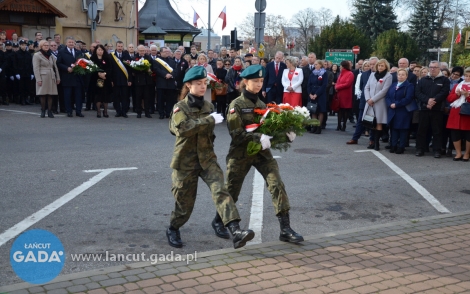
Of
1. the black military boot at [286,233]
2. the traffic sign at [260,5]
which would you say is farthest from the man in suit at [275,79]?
the black military boot at [286,233]

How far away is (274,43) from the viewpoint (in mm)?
92312

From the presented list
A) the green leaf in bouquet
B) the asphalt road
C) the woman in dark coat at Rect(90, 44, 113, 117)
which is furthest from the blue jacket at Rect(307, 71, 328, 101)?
the green leaf in bouquet

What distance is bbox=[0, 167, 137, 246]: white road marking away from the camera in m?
6.23

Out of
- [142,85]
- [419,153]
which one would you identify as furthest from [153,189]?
[142,85]

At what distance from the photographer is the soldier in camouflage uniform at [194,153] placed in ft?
18.7

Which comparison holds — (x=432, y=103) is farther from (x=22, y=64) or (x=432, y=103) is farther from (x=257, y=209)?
(x=22, y=64)

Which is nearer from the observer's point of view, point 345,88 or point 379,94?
point 379,94

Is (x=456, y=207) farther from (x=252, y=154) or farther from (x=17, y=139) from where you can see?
(x=17, y=139)

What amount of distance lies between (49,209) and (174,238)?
84.4 inches

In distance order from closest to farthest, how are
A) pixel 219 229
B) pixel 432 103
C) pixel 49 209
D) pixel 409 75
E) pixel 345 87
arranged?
pixel 219 229
pixel 49 209
pixel 432 103
pixel 409 75
pixel 345 87

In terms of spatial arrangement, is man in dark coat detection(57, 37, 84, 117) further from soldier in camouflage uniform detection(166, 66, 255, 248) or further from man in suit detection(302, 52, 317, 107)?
soldier in camouflage uniform detection(166, 66, 255, 248)

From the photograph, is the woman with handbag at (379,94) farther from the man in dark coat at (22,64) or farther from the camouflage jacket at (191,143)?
the man in dark coat at (22,64)

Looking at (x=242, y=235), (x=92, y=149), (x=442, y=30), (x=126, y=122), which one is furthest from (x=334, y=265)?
(x=442, y=30)

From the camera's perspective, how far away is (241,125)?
20.1 ft
